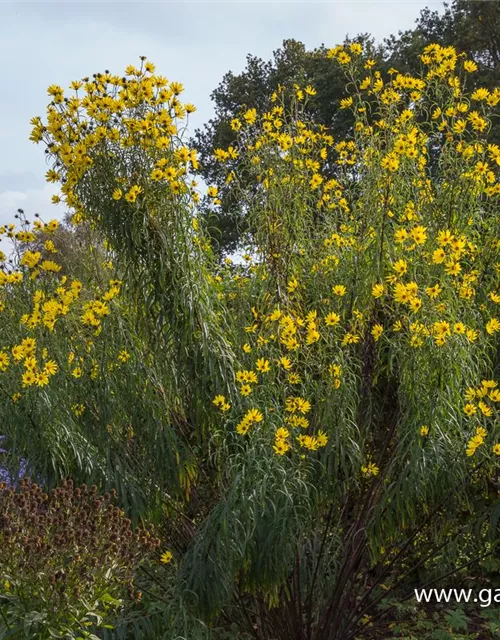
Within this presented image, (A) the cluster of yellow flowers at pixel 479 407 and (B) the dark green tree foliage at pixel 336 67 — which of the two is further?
(B) the dark green tree foliage at pixel 336 67

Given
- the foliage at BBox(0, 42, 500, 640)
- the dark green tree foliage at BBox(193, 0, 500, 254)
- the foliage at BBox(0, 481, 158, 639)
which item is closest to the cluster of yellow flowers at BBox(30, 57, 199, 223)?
the foliage at BBox(0, 42, 500, 640)

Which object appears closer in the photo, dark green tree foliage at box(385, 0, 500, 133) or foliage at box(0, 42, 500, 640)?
foliage at box(0, 42, 500, 640)

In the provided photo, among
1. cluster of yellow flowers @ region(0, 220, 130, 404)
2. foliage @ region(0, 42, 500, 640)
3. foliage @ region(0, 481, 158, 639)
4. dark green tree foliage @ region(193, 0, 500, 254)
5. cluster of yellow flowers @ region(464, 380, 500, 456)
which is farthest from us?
dark green tree foliage @ region(193, 0, 500, 254)

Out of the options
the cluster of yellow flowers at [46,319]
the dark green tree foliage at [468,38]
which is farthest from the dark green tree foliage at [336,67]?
the cluster of yellow flowers at [46,319]

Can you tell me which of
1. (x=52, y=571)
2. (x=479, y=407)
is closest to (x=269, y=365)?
(x=479, y=407)

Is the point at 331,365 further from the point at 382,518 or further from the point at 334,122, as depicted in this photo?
the point at 334,122

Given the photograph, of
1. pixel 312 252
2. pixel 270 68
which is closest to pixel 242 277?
pixel 312 252

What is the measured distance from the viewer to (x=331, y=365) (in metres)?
3.55

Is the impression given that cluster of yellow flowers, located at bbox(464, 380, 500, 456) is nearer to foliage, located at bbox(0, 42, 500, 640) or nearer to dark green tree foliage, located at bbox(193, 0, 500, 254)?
foliage, located at bbox(0, 42, 500, 640)

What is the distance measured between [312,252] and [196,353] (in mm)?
913

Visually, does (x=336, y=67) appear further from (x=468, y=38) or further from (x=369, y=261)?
(x=369, y=261)

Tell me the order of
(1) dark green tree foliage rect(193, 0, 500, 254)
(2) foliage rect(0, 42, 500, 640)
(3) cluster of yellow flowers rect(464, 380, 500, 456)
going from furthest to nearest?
(1) dark green tree foliage rect(193, 0, 500, 254), (2) foliage rect(0, 42, 500, 640), (3) cluster of yellow flowers rect(464, 380, 500, 456)

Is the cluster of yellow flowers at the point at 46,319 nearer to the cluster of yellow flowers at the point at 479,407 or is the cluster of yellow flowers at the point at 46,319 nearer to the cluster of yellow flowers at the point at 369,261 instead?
the cluster of yellow flowers at the point at 369,261

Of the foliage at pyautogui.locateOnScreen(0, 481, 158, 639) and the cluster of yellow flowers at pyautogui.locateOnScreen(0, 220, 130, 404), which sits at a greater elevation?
the cluster of yellow flowers at pyautogui.locateOnScreen(0, 220, 130, 404)
